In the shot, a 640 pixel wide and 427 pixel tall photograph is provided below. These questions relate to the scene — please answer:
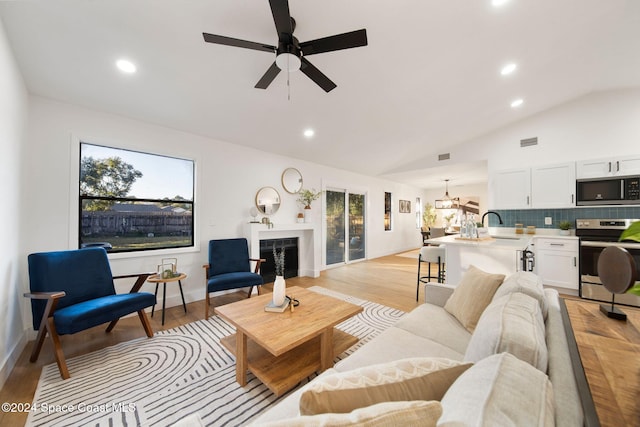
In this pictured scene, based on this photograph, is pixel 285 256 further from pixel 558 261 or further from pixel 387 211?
pixel 558 261

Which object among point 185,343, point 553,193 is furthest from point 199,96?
point 553,193

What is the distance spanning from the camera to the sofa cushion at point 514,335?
79 centimetres

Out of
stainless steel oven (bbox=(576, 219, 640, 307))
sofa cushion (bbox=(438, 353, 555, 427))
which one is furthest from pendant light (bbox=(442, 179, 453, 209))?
sofa cushion (bbox=(438, 353, 555, 427))

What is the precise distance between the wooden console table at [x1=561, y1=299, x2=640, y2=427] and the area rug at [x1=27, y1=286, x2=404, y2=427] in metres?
1.61

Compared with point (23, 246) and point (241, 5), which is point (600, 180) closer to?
point (241, 5)

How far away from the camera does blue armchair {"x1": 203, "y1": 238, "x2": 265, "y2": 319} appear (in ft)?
9.65

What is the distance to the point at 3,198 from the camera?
6.04 ft

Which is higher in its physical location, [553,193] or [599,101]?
[599,101]

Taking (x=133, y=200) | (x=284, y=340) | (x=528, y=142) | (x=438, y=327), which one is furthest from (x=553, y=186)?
Result: (x=133, y=200)

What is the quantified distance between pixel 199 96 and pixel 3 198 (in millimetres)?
1900

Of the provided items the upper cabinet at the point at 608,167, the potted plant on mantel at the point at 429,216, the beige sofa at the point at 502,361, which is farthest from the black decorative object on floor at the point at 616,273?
the potted plant on mantel at the point at 429,216

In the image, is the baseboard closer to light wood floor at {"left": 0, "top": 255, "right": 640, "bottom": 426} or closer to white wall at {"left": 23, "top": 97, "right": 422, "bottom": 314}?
light wood floor at {"left": 0, "top": 255, "right": 640, "bottom": 426}

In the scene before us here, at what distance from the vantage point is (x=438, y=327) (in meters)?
1.67

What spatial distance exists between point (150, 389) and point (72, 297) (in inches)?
51.4
